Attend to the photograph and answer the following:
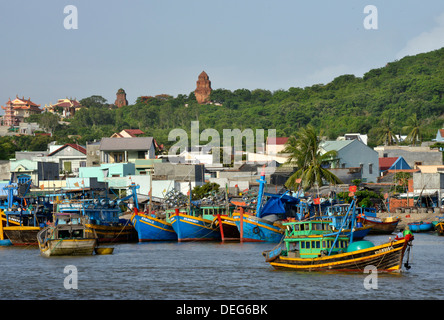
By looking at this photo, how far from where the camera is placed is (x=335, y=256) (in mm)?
32344

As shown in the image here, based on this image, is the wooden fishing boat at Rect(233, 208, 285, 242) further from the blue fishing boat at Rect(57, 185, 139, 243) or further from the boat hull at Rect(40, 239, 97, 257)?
the boat hull at Rect(40, 239, 97, 257)

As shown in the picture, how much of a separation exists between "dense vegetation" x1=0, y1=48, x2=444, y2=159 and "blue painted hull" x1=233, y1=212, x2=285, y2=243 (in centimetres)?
7554

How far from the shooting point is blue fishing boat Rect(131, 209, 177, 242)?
52.8 metres

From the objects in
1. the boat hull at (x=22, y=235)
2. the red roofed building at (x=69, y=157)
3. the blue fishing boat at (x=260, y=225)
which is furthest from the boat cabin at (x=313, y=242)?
the red roofed building at (x=69, y=157)

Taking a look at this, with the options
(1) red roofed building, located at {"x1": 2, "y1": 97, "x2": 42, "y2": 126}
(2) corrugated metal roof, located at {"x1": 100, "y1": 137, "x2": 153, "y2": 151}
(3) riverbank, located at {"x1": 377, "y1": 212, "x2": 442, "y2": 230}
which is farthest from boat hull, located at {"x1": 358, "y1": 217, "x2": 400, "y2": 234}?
(1) red roofed building, located at {"x1": 2, "y1": 97, "x2": 42, "y2": 126}

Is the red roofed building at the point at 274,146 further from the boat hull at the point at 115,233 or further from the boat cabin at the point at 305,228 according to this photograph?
the boat cabin at the point at 305,228

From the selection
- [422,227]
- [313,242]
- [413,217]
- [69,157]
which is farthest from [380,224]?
[69,157]

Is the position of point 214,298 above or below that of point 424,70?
below

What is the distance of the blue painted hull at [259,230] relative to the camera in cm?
5038

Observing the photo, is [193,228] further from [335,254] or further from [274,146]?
[274,146]

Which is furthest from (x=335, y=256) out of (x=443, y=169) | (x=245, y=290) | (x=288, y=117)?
(x=288, y=117)

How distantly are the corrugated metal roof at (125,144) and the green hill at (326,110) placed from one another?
34.5 meters

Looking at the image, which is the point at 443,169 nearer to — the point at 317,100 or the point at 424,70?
the point at 317,100
